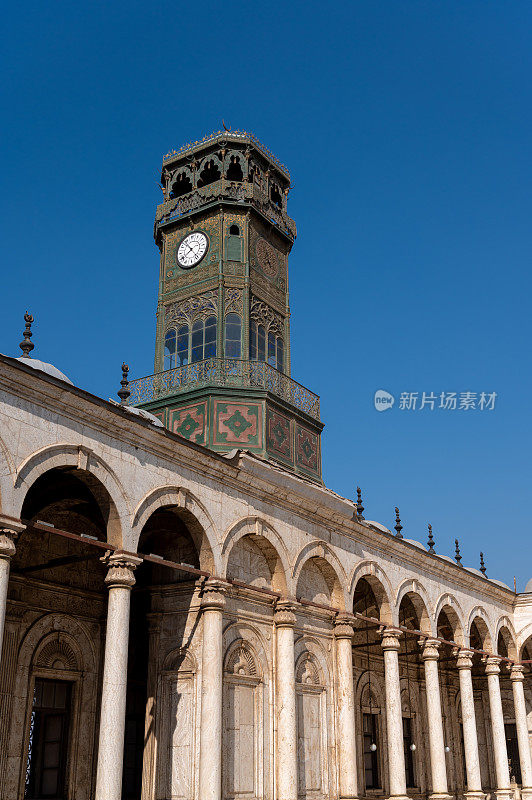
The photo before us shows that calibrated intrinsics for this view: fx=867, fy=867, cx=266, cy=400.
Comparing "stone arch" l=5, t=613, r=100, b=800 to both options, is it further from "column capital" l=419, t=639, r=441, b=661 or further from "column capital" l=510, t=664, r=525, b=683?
"column capital" l=510, t=664, r=525, b=683

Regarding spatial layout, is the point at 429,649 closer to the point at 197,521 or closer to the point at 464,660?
the point at 464,660

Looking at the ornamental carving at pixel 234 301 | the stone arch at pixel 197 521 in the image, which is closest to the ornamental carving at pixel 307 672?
the stone arch at pixel 197 521

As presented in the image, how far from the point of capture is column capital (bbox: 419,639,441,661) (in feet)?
84.0

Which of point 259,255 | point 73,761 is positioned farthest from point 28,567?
point 259,255

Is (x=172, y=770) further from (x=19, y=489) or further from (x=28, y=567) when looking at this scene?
(x=19, y=489)

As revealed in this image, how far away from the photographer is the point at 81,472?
50.2ft

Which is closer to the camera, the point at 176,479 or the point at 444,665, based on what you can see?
the point at 176,479

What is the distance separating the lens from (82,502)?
717 inches

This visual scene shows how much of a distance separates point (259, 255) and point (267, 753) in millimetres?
13921

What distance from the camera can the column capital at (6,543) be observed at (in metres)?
13.2

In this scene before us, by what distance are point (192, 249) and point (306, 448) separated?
6994 mm

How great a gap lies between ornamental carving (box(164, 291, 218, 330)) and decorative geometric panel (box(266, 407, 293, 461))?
3.64 metres

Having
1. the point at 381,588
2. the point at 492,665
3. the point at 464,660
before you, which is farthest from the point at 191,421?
the point at 492,665

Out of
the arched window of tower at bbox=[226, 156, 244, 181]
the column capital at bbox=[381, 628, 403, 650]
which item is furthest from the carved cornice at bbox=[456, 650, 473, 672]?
the arched window of tower at bbox=[226, 156, 244, 181]
